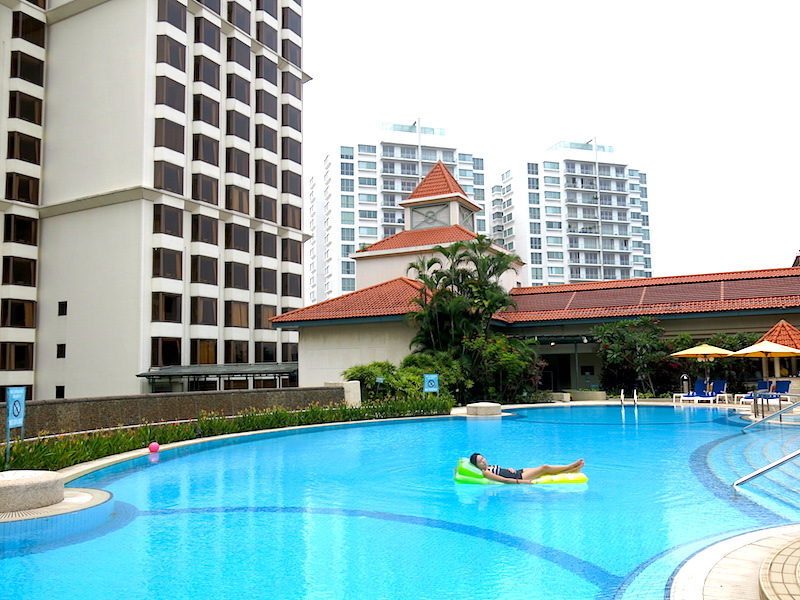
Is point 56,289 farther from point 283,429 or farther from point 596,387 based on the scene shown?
point 596,387

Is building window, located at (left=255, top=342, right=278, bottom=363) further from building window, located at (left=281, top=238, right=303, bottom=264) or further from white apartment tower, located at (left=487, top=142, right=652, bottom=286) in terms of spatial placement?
white apartment tower, located at (left=487, top=142, right=652, bottom=286)

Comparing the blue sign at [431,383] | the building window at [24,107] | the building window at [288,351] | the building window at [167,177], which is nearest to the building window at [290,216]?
the building window at [288,351]

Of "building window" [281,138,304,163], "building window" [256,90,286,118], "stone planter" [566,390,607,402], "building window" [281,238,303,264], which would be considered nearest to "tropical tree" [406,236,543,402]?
"stone planter" [566,390,607,402]

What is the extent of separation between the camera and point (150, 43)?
37438mm

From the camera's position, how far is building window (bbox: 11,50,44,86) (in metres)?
38.3

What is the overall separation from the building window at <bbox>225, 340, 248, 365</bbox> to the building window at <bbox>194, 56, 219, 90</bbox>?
15.1 metres

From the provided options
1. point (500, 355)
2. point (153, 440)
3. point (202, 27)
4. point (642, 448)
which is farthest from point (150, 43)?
point (642, 448)

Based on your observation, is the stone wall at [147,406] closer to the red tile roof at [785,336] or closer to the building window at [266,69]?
the red tile roof at [785,336]

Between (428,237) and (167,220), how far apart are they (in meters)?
14.5

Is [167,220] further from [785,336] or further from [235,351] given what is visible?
[785,336]

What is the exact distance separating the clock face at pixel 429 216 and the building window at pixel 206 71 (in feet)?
46.4

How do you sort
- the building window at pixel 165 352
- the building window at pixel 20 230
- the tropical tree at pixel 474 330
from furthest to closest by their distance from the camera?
the building window at pixel 20 230 < the building window at pixel 165 352 < the tropical tree at pixel 474 330

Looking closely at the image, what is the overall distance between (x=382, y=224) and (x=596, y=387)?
64164 millimetres

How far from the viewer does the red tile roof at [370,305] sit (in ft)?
101
